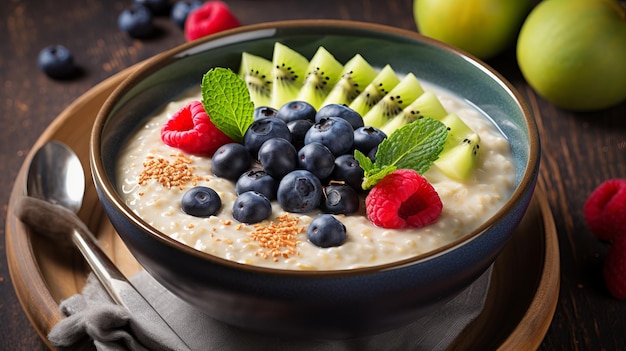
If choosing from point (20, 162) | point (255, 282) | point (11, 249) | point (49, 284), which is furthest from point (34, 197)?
point (255, 282)

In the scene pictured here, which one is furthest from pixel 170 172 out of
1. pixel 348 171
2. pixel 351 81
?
Result: pixel 351 81

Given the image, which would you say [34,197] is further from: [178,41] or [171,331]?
[178,41]

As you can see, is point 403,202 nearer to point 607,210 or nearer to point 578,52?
point 607,210

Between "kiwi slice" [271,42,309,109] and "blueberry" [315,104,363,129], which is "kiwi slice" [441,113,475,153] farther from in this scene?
"kiwi slice" [271,42,309,109]

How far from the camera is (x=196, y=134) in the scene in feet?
6.70

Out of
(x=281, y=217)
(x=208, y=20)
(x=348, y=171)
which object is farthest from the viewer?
(x=208, y=20)

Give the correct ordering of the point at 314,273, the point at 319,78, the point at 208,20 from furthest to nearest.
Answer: the point at 208,20 < the point at 319,78 < the point at 314,273

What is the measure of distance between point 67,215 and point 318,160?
0.81 m

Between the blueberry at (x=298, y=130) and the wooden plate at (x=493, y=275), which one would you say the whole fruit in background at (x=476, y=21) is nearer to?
the wooden plate at (x=493, y=275)

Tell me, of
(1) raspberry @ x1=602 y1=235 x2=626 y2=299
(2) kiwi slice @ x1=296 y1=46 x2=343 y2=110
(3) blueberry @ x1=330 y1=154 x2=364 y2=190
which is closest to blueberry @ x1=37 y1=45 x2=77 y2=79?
(2) kiwi slice @ x1=296 y1=46 x2=343 y2=110

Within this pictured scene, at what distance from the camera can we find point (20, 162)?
2.70 meters

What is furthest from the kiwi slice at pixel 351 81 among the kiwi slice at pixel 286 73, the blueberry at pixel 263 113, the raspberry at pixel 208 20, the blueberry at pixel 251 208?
the raspberry at pixel 208 20

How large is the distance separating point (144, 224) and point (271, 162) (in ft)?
1.22

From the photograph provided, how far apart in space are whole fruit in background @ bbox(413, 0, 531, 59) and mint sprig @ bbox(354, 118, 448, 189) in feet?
4.50
